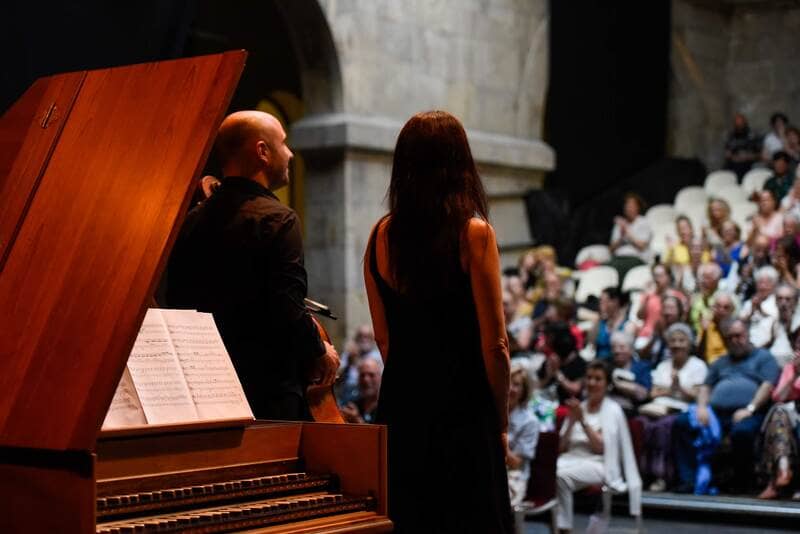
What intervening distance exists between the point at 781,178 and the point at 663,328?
414 cm

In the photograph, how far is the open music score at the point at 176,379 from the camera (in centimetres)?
288

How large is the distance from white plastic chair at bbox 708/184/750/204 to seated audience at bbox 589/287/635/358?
329 cm

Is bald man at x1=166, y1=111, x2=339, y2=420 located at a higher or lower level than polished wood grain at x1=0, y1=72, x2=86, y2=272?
lower

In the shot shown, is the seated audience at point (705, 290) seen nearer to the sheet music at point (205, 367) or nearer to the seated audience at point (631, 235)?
the seated audience at point (631, 235)

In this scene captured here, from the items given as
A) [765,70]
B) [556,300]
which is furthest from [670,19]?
[556,300]

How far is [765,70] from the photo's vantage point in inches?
709

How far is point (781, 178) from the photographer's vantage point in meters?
13.2

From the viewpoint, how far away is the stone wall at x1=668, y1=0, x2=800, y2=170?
17.6 metres

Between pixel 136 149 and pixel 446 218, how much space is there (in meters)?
0.81

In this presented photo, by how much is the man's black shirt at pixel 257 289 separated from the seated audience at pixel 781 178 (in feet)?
33.2

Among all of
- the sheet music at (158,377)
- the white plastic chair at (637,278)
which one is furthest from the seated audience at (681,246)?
the sheet music at (158,377)

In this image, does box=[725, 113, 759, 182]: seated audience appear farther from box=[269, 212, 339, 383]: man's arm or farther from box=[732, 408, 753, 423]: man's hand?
box=[269, 212, 339, 383]: man's arm

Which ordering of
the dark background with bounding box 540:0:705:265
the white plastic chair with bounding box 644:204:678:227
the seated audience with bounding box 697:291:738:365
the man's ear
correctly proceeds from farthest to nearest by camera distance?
1. the dark background with bounding box 540:0:705:265
2. the white plastic chair with bounding box 644:204:678:227
3. the seated audience with bounding box 697:291:738:365
4. the man's ear

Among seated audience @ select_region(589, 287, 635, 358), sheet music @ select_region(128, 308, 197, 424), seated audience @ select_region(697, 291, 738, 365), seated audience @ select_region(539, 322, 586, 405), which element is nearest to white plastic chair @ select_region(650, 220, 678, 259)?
seated audience @ select_region(589, 287, 635, 358)
